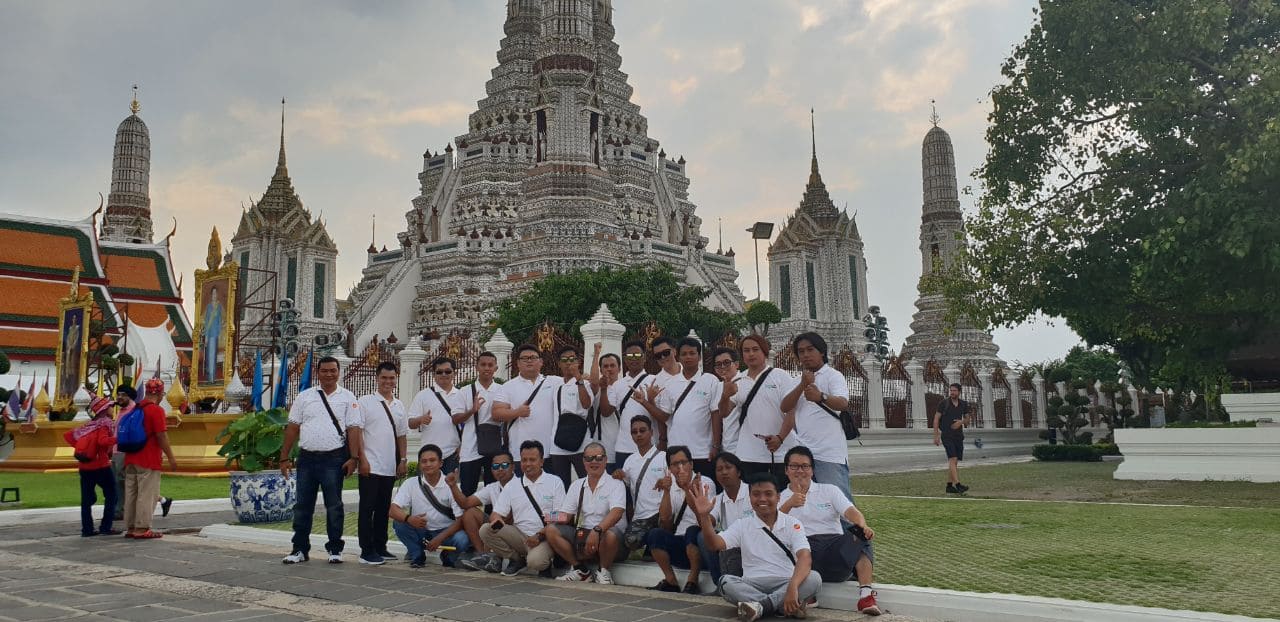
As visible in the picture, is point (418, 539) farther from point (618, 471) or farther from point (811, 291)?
point (811, 291)

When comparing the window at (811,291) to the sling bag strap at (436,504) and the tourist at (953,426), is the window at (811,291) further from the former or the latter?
the sling bag strap at (436,504)

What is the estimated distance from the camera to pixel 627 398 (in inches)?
265

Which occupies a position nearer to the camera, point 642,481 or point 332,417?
point 642,481

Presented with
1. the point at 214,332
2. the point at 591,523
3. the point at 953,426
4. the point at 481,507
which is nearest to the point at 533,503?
the point at 591,523

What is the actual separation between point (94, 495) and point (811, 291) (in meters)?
40.3

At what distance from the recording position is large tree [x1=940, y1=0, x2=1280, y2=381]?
36.8ft

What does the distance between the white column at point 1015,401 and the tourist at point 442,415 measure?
70.1 ft

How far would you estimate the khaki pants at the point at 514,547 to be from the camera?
608cm

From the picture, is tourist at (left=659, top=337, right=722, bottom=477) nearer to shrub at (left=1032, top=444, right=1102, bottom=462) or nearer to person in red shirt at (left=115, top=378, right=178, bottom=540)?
person in red shirt at (left=115, top=378, right=178, bottom=540)

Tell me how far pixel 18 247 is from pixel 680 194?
111ft

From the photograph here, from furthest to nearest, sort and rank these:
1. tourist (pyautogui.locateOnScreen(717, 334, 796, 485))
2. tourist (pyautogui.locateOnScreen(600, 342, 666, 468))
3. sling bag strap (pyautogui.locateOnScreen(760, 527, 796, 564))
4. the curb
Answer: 1. tourist (pyautogui.locateOnScreen(600, 342, 666, 468))
2. tourist (pyautogui.locateOnScreen(717, 334, 796, 485))
3. sling bag strap (pyautogui.locateOnScreen(760, 527, 796, 564))
4. the curb

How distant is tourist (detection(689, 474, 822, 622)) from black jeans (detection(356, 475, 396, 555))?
9.61ft

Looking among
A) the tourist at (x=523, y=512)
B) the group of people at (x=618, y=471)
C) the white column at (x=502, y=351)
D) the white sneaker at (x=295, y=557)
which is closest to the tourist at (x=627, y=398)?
the group of people at (x=618, y=471)

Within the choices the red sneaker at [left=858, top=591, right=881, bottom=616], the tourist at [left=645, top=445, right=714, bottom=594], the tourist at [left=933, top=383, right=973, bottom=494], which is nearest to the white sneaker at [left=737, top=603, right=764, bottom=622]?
the red sneaker at [left=858, top=591, right=881, bottom=616]
